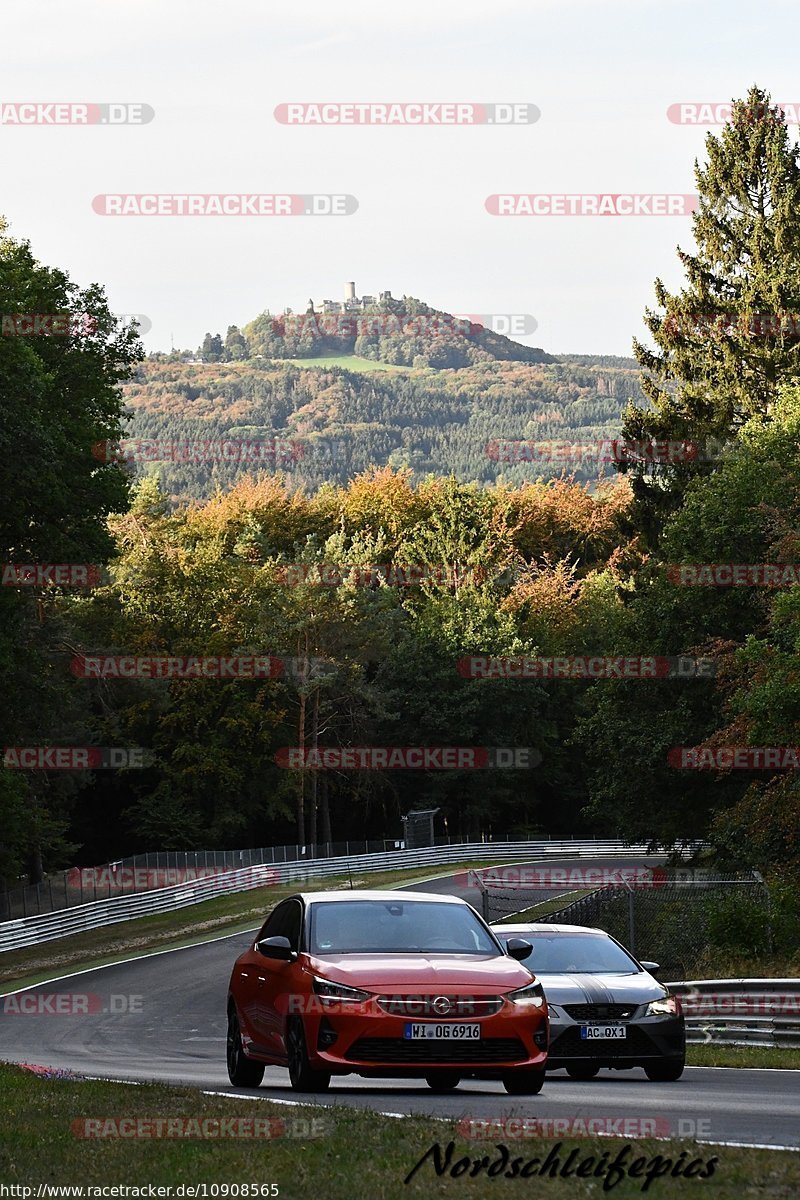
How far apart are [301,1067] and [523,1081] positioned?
1.64 m

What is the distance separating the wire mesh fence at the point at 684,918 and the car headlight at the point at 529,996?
465 inches

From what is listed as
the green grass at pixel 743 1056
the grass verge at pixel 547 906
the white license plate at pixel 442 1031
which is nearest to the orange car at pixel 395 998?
the white license plate at pixel 442 1031

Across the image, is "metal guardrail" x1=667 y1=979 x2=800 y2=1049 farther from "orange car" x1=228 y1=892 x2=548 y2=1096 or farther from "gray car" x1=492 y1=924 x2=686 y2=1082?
"orange car" x1=228 y1=892 x2=548 y2=1096

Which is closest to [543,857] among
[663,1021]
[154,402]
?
[663,1021]

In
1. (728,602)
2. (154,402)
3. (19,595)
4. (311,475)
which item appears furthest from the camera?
(154,402)

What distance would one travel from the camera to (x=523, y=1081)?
506 inches

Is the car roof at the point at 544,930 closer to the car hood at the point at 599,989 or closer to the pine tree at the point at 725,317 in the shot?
the car hood at the point at 599,989

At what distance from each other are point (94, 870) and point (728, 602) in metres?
22.0

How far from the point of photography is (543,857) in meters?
84.2

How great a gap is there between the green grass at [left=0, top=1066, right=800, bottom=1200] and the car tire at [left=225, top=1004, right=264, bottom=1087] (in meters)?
3.25

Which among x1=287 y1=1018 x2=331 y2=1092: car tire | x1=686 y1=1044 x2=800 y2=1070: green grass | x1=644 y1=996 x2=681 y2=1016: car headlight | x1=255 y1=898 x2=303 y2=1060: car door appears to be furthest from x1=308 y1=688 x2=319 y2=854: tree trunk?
x1=287 y1=1018 x2=331 y2=1092: car tire

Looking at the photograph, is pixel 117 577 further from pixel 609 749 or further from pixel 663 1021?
pixel 663 1021

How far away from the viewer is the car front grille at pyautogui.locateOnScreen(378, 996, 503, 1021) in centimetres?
1231

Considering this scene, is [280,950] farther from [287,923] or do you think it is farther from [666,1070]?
[666,1070]
